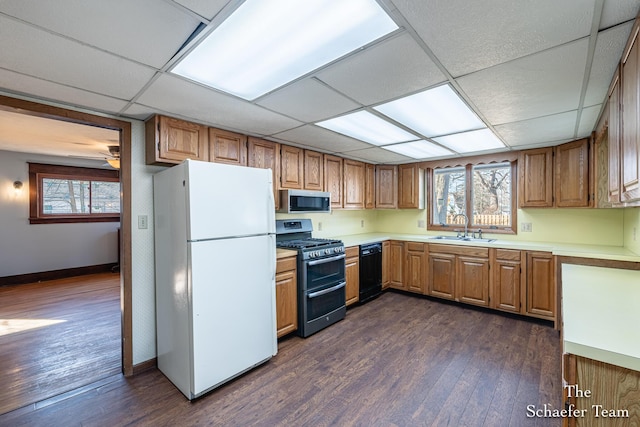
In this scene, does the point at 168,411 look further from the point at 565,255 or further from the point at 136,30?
the point at 565,255

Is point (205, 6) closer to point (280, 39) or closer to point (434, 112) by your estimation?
point (280, 39)

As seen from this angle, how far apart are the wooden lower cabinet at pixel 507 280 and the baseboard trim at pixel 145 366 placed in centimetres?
376

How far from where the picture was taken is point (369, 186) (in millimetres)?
4688

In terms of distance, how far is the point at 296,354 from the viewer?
267 cm

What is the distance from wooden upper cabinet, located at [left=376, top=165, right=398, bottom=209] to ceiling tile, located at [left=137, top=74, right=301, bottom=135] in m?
2.47

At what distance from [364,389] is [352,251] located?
181cm

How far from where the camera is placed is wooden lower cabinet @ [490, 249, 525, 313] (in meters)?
3.40

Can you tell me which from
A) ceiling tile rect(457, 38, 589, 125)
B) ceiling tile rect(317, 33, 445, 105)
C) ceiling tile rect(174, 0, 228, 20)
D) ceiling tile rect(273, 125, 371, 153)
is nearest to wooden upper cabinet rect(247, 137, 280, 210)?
ceiling tile rect(273, 125, 371, 153)

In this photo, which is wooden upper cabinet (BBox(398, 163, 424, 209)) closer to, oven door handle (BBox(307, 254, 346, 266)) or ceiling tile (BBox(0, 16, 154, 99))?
oven door handle (BBox(307, 254, 346, 266))

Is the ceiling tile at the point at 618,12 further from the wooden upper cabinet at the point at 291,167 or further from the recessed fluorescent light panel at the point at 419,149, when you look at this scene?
the wooden upper cabinet at the point at 291,167

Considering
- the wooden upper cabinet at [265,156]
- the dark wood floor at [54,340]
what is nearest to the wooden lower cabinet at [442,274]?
the wooden upper cabinet at [265,156]

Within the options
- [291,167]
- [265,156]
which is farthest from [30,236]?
[291,167]

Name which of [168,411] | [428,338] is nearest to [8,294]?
[168,411]

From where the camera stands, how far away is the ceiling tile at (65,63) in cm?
128
